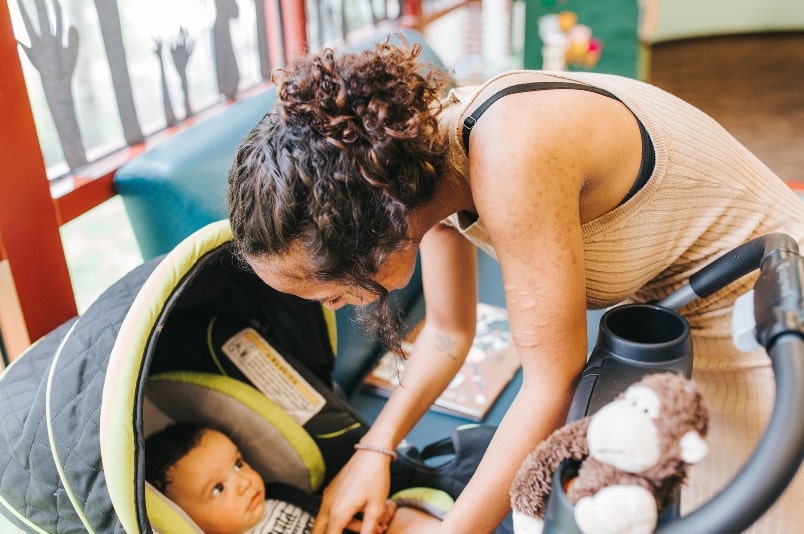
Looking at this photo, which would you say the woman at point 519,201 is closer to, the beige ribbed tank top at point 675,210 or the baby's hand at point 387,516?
the beige ribbed tank top at point 675,210

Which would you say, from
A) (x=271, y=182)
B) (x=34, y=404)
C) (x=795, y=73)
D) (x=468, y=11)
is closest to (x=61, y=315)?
(x=34, y=404)

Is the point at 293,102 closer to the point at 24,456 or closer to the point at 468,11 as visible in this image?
the point at 24,456

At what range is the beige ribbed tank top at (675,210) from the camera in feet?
3.09

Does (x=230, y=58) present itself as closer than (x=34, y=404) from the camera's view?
No

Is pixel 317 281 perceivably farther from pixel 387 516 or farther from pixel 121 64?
pixel 121 64

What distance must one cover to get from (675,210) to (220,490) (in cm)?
87

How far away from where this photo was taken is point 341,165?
2.57 feet

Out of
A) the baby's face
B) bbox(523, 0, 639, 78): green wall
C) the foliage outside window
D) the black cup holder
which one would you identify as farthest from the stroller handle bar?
bbox(523, 0, 639, 78): green wall

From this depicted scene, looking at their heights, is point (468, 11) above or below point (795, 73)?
above

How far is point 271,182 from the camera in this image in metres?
0.80

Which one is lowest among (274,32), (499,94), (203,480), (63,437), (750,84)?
(750,84)

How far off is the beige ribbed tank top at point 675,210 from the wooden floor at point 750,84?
2904mm

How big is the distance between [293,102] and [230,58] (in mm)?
1188

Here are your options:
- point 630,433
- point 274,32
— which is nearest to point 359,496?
point 630,433
